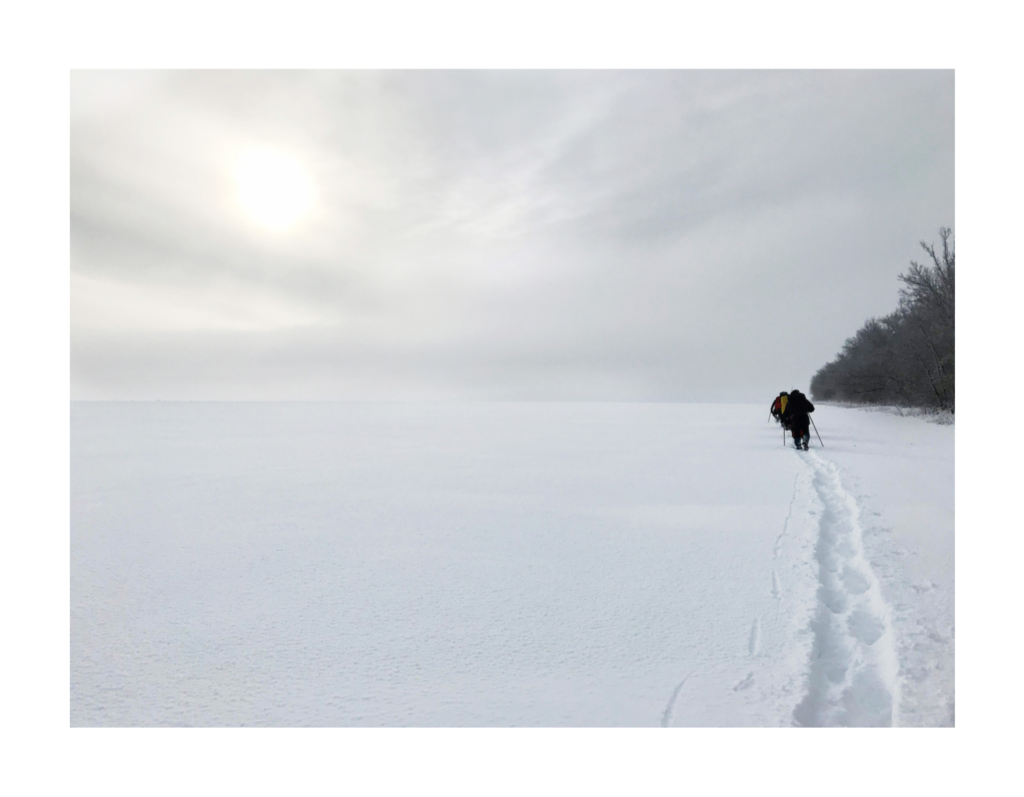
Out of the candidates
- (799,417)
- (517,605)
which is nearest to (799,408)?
(799,417)

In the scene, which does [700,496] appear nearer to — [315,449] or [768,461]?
[768,461]

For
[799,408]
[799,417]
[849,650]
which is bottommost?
[849,650]

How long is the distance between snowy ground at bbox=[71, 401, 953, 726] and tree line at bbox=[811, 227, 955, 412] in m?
Answer: 5.50

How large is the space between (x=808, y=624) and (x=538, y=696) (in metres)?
1.71

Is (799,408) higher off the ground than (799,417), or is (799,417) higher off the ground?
(799,408)

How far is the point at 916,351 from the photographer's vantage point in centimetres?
2197

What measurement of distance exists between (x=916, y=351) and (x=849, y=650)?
23.6 m

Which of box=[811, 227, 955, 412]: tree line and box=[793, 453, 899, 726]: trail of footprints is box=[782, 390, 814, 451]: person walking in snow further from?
box=[793, 453, 899, 726]: trail of footprints

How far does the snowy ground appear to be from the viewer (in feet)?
8.58

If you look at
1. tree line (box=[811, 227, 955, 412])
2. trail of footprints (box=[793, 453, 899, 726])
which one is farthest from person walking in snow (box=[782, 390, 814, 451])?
trail of footprints (box=[793, 453, 899, 726])

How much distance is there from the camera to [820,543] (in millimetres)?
4977

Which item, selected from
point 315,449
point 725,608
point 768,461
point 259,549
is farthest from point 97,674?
point 315,449

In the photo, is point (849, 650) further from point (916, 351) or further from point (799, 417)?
point (916, 351)

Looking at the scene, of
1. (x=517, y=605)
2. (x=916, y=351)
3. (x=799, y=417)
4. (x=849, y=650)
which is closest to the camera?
(x=849, y=650)
